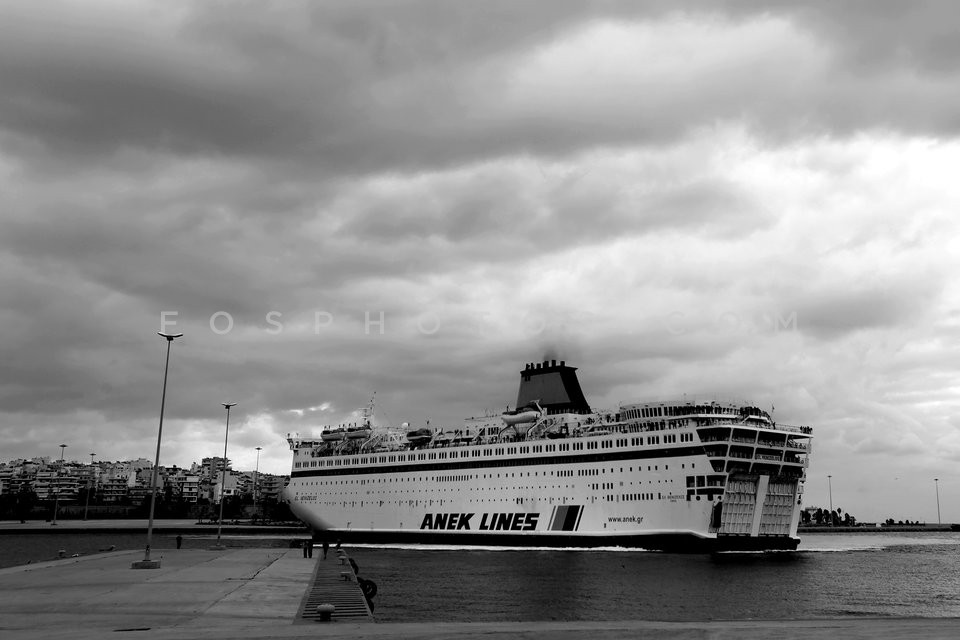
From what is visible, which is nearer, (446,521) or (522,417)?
(522,417)

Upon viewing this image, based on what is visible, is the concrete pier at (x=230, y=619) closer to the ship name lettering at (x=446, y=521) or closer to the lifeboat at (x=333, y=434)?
the ship name lettering at (x=446, y=521)

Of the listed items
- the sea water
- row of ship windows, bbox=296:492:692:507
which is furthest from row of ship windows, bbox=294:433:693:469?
the sea water

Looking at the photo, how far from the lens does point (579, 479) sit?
7300cm

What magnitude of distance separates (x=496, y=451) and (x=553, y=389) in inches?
398

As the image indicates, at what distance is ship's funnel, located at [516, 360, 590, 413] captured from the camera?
3349 inches

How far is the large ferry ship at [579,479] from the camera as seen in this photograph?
6650 centimetres

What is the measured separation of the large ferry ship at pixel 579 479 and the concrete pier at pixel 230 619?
35196 mm

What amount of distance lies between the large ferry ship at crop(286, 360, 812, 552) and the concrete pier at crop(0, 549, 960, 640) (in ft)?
115

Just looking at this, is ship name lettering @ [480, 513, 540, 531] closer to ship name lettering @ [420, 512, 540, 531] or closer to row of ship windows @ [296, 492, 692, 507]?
ship name lettering @ [420, 512, 540, 531]

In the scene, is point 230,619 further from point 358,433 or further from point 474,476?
point 358,433

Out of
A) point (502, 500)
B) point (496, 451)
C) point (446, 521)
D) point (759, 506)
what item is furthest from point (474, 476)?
point (759, 506)

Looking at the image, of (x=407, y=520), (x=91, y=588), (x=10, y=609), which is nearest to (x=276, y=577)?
(x=91, y=588)

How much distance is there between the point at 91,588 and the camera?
31156 mm

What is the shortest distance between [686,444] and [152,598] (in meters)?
48.5
